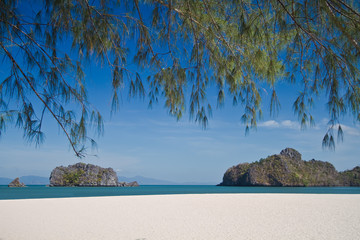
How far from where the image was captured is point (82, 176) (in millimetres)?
63438

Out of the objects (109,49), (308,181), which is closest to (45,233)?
(109,49)

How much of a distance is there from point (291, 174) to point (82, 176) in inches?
1867

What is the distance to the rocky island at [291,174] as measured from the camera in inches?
2273

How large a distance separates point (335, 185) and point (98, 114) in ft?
233

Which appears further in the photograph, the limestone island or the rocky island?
the limestone island

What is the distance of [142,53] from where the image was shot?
2.43 m

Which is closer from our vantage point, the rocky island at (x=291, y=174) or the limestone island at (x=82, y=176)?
the rocky island at (x=291, y=174)

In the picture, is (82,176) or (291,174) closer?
(291,174)

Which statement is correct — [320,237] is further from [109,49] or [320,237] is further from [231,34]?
[109,49]

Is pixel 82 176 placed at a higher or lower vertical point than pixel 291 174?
lower

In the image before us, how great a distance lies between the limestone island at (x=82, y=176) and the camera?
6244 centimetres

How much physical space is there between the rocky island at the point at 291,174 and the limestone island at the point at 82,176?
101 ft

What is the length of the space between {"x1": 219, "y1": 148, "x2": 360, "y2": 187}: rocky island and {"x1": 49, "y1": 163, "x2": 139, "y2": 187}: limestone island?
30667 millimetres

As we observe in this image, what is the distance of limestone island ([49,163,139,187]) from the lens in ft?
205
